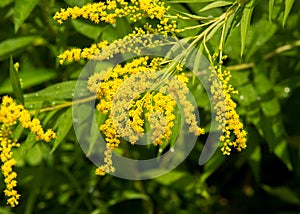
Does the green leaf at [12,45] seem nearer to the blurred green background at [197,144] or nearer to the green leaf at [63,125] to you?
the blurred green background at [197,144]

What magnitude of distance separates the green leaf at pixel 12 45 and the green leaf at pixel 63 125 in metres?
0.57

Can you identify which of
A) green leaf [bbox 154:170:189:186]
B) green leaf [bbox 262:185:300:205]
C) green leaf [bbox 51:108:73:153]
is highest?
green leaf [bbox 51:108:73:153]

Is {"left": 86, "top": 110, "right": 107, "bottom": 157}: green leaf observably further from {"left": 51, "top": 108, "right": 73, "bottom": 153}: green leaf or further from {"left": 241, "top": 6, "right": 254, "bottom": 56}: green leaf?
{"left": 241, "top": 6, "right": 254, "bottom": 56}: green leaf

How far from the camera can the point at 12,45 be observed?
88.1 inches

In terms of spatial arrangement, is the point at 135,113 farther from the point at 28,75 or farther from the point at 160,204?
the point at 160,204

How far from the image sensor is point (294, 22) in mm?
2395

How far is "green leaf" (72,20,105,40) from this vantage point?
2.00m

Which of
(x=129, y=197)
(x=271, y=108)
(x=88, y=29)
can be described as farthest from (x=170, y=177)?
(x=88, y=29)

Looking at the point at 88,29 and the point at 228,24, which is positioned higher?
the point at 228,24

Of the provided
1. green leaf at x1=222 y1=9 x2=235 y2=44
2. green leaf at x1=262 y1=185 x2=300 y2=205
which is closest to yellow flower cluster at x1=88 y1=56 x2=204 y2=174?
green leaf at x1=222 y1=9 x2=235 y2=44

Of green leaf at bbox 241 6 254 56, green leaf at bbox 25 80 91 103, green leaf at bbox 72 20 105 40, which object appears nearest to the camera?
green leaf at bbox 241 6 254 56

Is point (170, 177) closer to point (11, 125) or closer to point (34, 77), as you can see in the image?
point (34, 77)

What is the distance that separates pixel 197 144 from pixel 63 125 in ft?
3.61

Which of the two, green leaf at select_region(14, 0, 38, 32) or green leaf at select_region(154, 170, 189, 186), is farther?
green leaf at select_region(154, 170, 189, 186)
